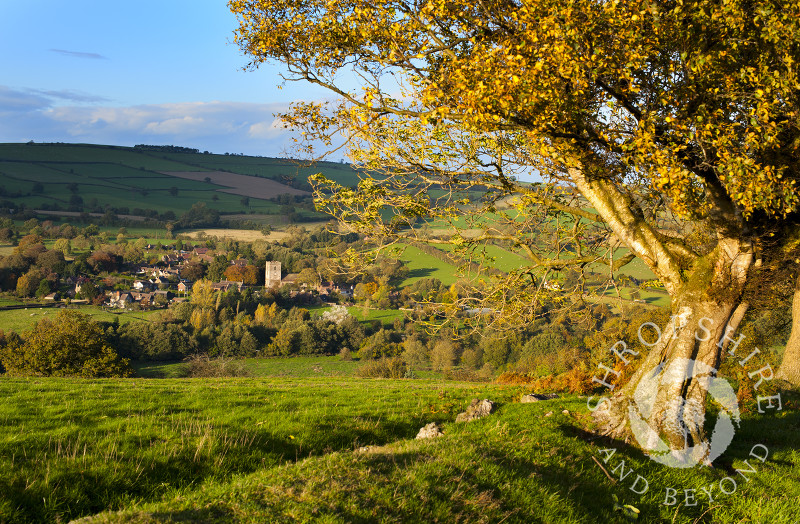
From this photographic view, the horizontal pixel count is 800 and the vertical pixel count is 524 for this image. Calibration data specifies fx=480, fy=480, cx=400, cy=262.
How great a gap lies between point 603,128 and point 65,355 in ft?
140

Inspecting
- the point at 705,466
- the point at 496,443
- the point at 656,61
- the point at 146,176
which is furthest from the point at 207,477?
the point at 146,176

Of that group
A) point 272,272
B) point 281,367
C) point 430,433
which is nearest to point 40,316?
point 281,367

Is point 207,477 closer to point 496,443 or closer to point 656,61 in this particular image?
point 496,443

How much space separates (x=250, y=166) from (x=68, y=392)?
170 metres

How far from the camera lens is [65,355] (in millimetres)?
37594

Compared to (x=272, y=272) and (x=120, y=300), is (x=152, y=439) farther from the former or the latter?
(x=272, y=272)

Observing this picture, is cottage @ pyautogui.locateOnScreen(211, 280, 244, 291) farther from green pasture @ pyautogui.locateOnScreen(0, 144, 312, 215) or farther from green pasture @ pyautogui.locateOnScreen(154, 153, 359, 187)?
green pasture @ pyautogui.locateOnScreen(154, 153, 359, 187)

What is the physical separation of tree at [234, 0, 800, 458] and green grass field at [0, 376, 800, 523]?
1603 mm

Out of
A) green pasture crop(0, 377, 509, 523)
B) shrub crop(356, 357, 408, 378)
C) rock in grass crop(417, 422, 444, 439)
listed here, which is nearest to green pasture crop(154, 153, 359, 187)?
shrub crop(356, 357, 408, 378)

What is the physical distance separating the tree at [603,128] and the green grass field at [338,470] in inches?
63.1

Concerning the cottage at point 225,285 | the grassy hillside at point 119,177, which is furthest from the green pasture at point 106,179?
the cottage at point 225,285

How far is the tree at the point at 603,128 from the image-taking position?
755 centimetres

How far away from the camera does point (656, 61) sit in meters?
8.88

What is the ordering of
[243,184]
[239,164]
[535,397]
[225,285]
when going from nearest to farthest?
1. [535,397]
2. [225,285]
3. [243,184]
4. [239,164]
